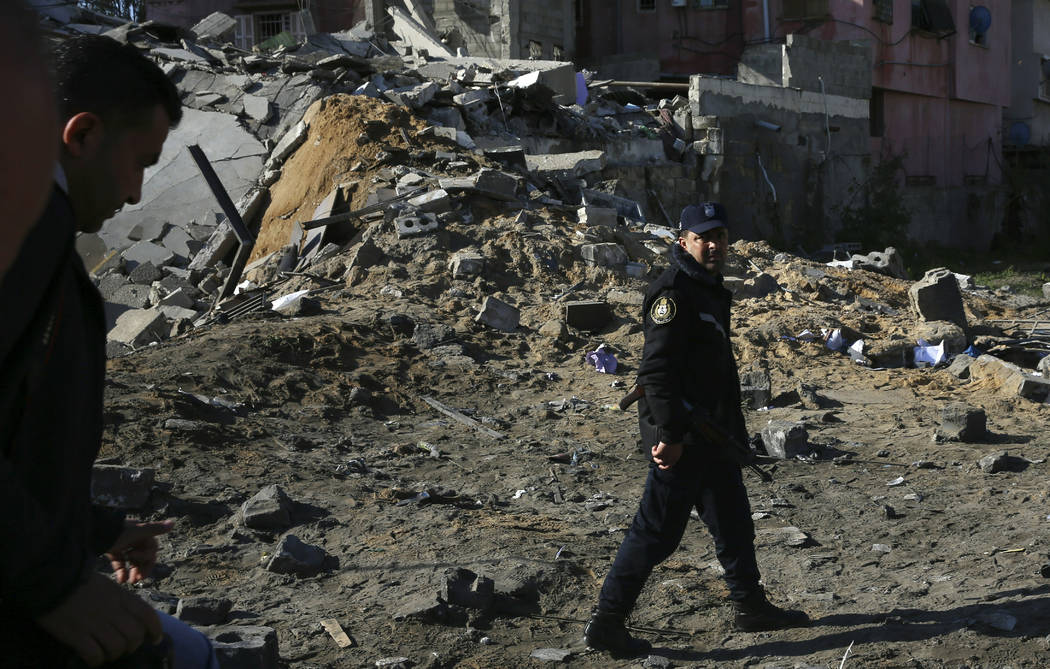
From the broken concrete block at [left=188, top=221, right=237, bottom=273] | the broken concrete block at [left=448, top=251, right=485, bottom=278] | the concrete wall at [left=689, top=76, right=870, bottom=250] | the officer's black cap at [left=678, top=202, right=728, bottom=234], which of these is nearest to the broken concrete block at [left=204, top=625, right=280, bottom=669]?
the officer's black cap at [left=678, top=202, right=728, bottom=234]

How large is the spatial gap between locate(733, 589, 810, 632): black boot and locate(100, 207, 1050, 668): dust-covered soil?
0.04 metres

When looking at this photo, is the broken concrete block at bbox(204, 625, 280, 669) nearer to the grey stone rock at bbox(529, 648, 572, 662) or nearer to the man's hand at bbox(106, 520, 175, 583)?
the grey stone rock at bbox(529, 648, 572, 662)

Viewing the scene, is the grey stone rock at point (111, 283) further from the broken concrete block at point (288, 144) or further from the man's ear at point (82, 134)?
the man's ear at point (82, 134)

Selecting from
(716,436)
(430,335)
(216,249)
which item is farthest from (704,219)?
(216,249)

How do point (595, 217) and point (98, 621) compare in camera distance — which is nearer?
point (98, 621)

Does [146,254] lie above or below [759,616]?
above

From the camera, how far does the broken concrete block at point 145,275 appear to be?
1239 centimetres

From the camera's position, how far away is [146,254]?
13.1m

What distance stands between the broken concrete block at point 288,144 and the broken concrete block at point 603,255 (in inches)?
201

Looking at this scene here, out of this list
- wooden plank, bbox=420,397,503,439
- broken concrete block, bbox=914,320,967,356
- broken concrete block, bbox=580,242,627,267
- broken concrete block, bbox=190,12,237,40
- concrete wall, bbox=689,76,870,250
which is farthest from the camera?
broken concrete block, bbox=190,12,237,40

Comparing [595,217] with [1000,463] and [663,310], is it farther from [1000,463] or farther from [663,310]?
[663,310]

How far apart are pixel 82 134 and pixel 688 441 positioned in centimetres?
264

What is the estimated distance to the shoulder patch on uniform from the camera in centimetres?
367

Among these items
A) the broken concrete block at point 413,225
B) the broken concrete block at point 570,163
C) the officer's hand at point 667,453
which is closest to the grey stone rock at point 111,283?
the broken concrete block at point 413,225
